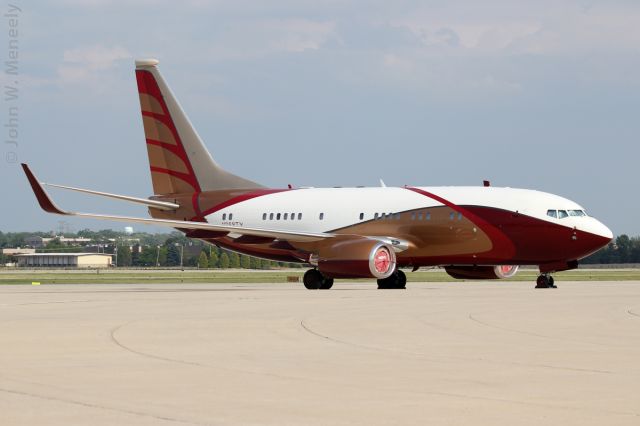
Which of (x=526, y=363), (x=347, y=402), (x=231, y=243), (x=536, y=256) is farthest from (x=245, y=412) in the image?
(x=231, y=243)

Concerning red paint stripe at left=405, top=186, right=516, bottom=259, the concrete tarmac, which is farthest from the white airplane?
the concrete tarmac

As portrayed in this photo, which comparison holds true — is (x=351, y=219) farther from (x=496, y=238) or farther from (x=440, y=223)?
(x=496, y=238)

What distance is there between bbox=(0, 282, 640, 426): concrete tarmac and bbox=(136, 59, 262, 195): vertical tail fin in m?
28.7

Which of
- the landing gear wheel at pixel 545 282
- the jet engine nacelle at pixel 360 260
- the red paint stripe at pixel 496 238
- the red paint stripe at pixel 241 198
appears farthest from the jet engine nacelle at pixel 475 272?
the red paint stripe at pixel 241 198

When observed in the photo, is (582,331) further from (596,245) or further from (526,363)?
(596,245)

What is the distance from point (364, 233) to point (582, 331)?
2889 centimetres

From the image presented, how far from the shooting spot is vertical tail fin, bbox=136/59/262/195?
57.5 metres

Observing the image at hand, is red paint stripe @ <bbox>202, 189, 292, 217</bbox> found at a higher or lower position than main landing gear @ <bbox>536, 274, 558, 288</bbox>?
higher

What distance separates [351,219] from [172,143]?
11575mm

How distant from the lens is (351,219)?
5144 centimetres

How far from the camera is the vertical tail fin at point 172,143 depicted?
57.5m

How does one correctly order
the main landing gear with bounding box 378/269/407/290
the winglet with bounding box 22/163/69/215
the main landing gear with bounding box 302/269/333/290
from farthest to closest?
the main landing gear with bounding box 302/269/333/290, the main landing gear with bounding box 378/269/407/290, the winglet with bounding box 22/163/69/215

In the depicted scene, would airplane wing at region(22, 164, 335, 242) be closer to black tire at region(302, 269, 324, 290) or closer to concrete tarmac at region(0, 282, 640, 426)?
black tire at region(302, 269, 324, 290)

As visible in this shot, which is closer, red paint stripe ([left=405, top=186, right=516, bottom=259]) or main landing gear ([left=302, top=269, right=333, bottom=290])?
red paint stripe ([left=405, top=186, right=516, bottom=259])
